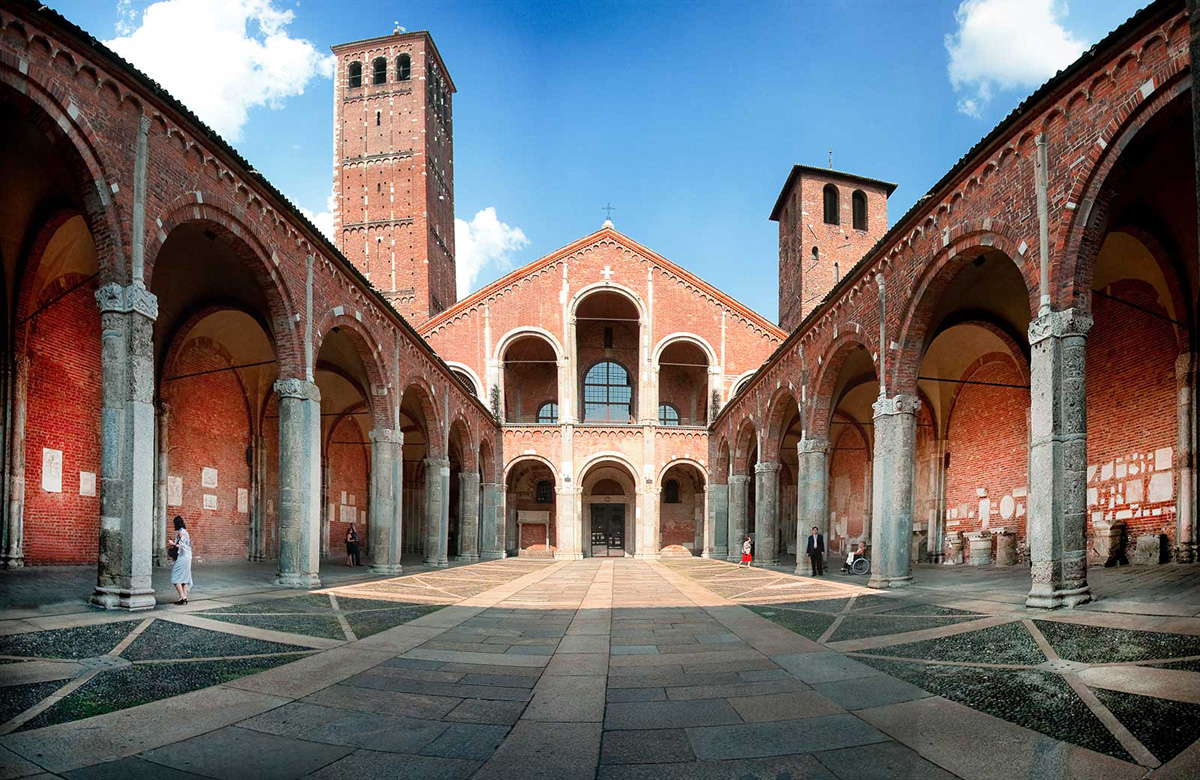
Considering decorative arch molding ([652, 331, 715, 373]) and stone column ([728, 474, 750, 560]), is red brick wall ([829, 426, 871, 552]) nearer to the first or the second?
stone column ([728, 474, 750, 560])

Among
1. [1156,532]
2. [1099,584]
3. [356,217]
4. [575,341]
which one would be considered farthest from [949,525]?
[356,217]

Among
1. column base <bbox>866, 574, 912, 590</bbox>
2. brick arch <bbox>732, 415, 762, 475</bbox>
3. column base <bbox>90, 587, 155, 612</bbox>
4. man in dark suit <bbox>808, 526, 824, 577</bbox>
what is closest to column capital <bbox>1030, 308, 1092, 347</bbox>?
column base <bbox>866, 574, 912, 590</bbox>

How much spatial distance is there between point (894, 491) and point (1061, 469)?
4.45m

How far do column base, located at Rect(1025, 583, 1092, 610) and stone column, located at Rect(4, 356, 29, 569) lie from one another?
618 inches

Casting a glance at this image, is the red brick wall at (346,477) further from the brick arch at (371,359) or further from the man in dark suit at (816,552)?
the man in dark suit at (816,552)

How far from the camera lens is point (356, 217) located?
1822 inches

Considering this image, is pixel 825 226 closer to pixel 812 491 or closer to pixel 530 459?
pixel 530 459

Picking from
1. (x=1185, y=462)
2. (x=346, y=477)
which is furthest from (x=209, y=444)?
(x=1185, y=462)

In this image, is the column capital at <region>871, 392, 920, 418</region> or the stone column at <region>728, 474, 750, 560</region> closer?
the column capital at <region>871, 392, 920, 418</region>

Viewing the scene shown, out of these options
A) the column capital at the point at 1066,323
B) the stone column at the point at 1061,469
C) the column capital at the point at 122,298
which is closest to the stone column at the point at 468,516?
the column capital at the point at 122,298

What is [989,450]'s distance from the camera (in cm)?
1848

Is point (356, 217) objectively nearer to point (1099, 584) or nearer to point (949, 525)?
point (949, 525)

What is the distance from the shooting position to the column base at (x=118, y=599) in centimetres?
891

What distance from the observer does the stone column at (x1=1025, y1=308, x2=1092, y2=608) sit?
8.87 metres
